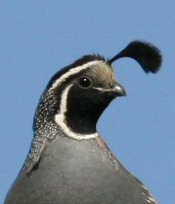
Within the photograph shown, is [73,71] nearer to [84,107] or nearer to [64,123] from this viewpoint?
[84,107]

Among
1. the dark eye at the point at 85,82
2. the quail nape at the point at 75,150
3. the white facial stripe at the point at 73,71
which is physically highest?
the white facial stripe at the point at 73,71

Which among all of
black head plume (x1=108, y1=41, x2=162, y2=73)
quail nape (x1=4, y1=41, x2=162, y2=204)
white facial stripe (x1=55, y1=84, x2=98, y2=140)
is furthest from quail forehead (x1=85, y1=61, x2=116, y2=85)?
black head plume (x1=108, y1=41, x2=162, y2=73)

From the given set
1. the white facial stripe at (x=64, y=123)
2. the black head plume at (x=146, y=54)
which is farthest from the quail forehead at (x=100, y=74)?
the black head plume at (x=146, y=54)

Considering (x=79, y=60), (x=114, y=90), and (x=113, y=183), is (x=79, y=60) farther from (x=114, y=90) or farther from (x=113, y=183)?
(x=113, y=183)

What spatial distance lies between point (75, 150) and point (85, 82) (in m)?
0.49

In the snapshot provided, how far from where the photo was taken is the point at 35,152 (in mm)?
6449

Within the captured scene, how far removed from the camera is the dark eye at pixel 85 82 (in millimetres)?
6426

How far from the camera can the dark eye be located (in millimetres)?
6426

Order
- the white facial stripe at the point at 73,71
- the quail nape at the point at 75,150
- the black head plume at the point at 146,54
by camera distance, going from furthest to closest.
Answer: the black head plume at the point at 146,54, the white facial stripe at the point at 73,71, the quail nape at the point at 75,150

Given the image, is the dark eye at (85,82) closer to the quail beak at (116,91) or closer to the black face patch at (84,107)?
the black face patch at (84,107)

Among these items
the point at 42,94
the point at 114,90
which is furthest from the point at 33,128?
the point at 114,90

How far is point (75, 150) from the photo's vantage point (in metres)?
6.38

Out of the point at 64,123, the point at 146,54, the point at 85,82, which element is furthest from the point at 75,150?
the point at 146,54

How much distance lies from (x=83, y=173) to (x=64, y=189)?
181 mm
